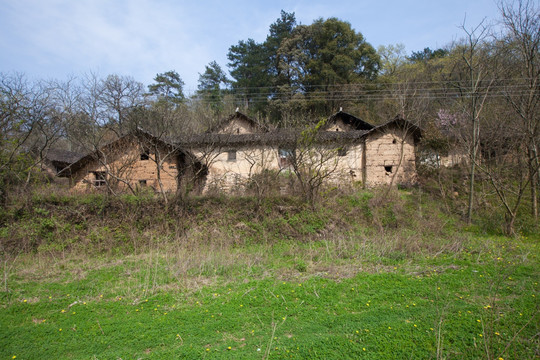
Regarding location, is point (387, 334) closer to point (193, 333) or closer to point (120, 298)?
point (193, 333)

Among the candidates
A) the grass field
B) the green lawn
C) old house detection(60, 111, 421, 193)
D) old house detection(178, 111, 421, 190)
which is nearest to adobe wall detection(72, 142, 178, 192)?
old house detection(60, 111, 421, 193)

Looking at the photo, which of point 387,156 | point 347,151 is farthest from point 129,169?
point 387,156

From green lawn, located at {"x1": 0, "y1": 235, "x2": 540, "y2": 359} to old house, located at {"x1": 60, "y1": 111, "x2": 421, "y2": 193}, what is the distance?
18.4 ft

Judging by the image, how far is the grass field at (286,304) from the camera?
373 cm

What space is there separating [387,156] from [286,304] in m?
16.8

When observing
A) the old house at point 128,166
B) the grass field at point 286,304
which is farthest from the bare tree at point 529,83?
the old house at point 128,166

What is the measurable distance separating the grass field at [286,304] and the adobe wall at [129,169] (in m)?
6.23

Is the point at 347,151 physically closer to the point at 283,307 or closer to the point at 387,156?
the point at 387,156

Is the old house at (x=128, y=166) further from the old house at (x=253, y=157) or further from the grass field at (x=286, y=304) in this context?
the grass field at (x=286, y=304)

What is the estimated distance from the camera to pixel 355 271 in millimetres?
6590

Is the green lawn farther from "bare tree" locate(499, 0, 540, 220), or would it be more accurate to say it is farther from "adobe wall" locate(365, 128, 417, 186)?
"adobe wall" locate(365, 128, 417, 186)

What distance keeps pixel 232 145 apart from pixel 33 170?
35.4 feet

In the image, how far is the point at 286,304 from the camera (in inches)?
199

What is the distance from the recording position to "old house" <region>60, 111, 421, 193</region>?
42.1 feet
